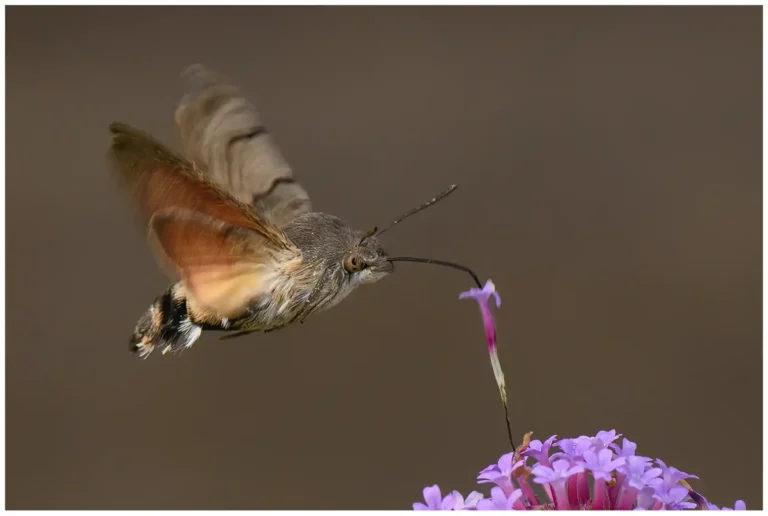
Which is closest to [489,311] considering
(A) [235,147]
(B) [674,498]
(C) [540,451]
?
(C) [540,451]

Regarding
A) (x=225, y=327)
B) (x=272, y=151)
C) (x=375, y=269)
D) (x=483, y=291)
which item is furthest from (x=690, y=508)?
(x=272, y=151)

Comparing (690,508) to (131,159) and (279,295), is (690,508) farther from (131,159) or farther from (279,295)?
(131,159)

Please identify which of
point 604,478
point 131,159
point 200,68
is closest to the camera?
point 604,478

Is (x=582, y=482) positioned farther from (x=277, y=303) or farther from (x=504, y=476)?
(x=277, y=303)

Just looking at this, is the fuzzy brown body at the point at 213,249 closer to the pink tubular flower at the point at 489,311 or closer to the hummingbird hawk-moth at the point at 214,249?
the hummingbird hawk-moth at the point at 214,249

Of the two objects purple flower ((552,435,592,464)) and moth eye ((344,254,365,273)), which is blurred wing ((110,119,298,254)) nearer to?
moth eye ((344,254,365,273))

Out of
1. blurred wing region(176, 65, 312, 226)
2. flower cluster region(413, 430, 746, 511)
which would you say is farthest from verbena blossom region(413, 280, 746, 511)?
blurred wing region(176, 65, 312, 226)
